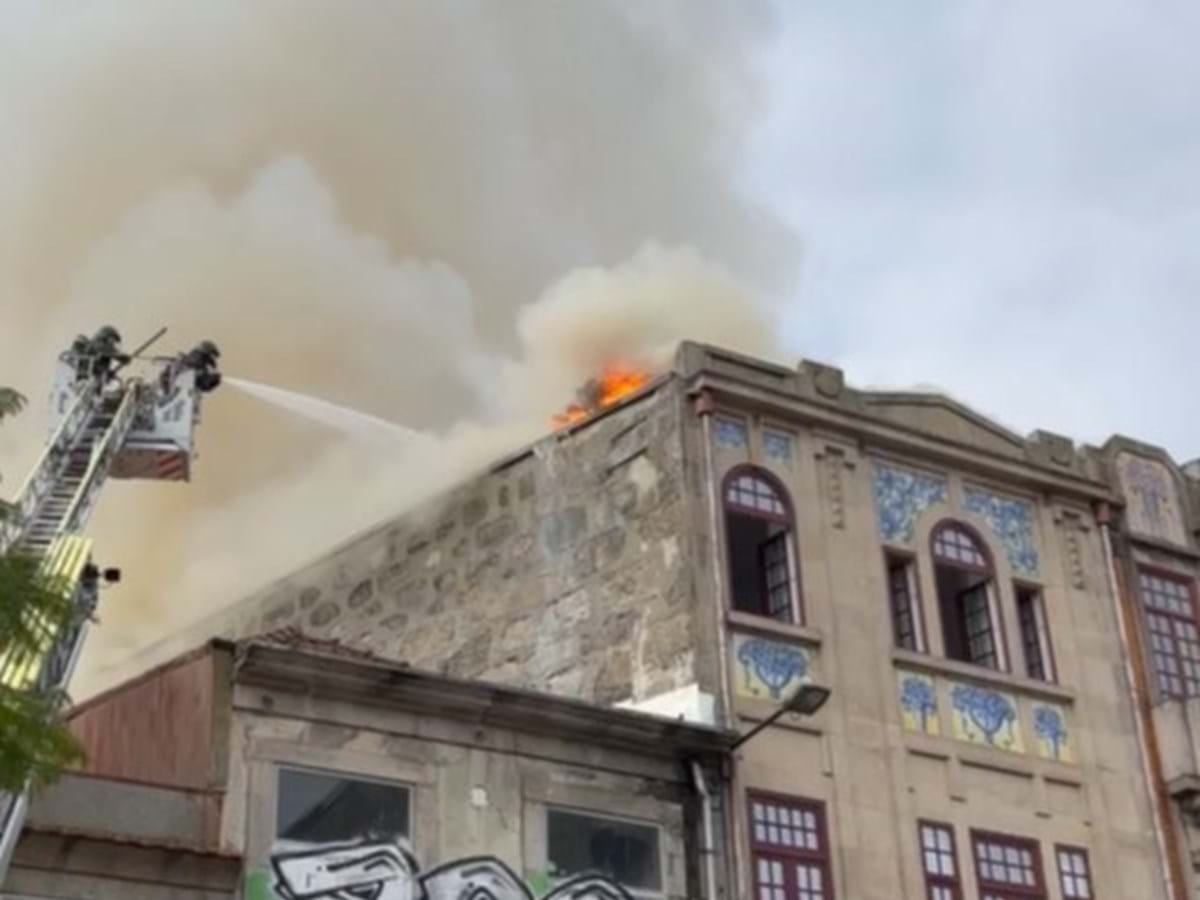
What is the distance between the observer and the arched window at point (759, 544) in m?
22.3

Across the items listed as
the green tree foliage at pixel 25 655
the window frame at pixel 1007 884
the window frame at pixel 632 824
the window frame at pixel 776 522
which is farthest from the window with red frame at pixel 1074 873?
the green tree foliage at pixel 25 655

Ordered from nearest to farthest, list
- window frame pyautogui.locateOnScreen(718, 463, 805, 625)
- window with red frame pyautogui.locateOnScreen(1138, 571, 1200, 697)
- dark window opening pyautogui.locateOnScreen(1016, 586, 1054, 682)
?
window frame pyautogui.locateOnScreen(718, 463, 805, 625), dark window opening pyautogui.locateOnScreen(1016, 586, 1054, 682), window with red frame pyautogui.locateOnScreen(1138, 571, 1200, 697)

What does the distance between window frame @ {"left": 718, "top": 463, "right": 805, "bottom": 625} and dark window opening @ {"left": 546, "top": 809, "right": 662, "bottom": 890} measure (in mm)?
3052

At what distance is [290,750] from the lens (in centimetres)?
1780

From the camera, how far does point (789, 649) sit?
21766 millimetres

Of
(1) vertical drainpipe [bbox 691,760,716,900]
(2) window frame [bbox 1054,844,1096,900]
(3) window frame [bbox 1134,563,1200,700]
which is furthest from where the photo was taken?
(3) window frame [bbox 1134,563,1200,700]

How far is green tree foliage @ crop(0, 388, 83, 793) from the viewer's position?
10.9m

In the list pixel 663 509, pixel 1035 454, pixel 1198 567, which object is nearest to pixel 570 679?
pixel 663 509

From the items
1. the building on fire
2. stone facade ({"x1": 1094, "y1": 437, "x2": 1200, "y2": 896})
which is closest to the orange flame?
the building on fire

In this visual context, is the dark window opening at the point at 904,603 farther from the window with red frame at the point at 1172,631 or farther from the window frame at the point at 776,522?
the window with red frame at the point at 1172,631

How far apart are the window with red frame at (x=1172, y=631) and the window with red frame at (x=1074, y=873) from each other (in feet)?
10.2

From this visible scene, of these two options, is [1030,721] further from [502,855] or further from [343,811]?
[343,811]

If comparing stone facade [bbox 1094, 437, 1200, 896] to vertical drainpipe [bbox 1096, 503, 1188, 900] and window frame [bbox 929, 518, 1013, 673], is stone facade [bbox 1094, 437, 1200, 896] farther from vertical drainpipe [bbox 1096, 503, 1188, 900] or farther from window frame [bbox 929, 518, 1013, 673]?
window frame [bbox 929, 518, 1013, 673]

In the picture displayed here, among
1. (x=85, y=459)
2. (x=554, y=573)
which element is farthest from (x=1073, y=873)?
(x=85, y=459)
